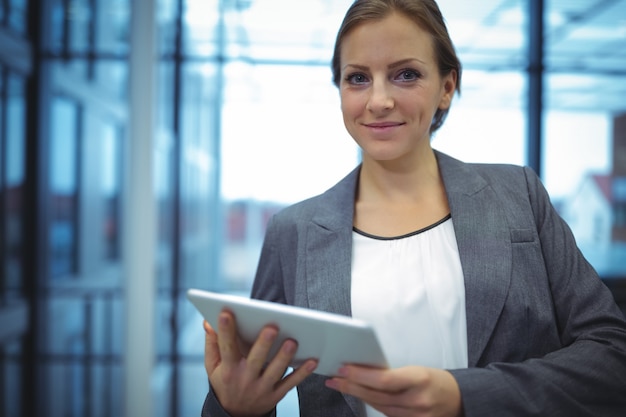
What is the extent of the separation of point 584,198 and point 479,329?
13.1ft

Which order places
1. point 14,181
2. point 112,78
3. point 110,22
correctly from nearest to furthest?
point 14,181
point 110,22
point 112,78

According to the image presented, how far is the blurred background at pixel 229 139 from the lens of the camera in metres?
3.92

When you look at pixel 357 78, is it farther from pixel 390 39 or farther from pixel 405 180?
pixel 405 180

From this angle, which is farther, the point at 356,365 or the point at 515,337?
the point at 515,337

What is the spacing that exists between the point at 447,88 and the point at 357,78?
0.22m

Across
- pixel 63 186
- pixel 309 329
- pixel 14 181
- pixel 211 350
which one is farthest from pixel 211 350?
pixel 63 186

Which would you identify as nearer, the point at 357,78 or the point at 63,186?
the point at 357,78

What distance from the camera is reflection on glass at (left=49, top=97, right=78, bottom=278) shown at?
4504 millimetres

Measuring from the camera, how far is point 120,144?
20.5 ft

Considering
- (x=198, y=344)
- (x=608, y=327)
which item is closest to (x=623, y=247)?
(x=198, y=344)

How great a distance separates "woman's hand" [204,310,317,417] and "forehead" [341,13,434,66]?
22.0 inches

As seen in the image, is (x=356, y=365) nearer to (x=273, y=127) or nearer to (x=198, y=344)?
(x=273, y=127)

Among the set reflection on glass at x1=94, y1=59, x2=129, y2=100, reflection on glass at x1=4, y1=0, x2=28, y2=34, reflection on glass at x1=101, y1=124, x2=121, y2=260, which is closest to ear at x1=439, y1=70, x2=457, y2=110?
reflection on glass at x1=4, y1=0, x2=28, y2=34

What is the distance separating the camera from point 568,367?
3.01 ft
